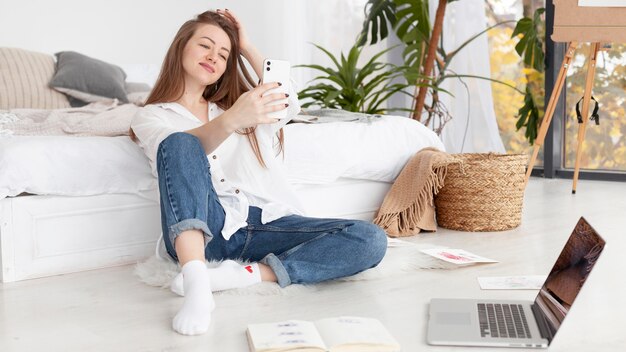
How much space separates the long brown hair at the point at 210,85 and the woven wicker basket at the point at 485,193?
1044mm

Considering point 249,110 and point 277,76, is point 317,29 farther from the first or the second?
point 249,110

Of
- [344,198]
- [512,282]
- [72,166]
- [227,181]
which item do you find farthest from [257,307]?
[344,198]

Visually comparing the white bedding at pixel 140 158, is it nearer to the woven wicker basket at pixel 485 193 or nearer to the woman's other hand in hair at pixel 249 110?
the woven wicker basket at pixel 485 193

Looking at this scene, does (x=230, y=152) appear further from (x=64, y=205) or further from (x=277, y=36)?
(x=277, y=36)

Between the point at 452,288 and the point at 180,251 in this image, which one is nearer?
the point at 180,251

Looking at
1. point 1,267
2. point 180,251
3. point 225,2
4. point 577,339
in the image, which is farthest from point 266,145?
point 225,2

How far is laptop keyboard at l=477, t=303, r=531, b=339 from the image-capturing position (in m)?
1.71

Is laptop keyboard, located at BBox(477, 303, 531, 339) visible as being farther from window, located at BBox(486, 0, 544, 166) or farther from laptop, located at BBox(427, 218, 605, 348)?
window, located at BBox(486, 0, 544, 166)

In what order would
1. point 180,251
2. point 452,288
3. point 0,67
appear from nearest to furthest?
point 180,251 < point 452,288 < point 0,67

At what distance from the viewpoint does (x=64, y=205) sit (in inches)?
98.7

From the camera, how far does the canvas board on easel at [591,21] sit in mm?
3541

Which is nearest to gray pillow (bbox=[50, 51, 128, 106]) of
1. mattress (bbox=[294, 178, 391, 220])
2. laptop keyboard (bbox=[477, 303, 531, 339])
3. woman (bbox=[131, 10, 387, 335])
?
mattress (bbox=[294, 178, 391, 220])

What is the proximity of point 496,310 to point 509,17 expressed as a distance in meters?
3.42

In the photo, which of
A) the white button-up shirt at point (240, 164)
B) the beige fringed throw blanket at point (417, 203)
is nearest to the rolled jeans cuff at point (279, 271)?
the white button-up shirt at point (240, 164)
